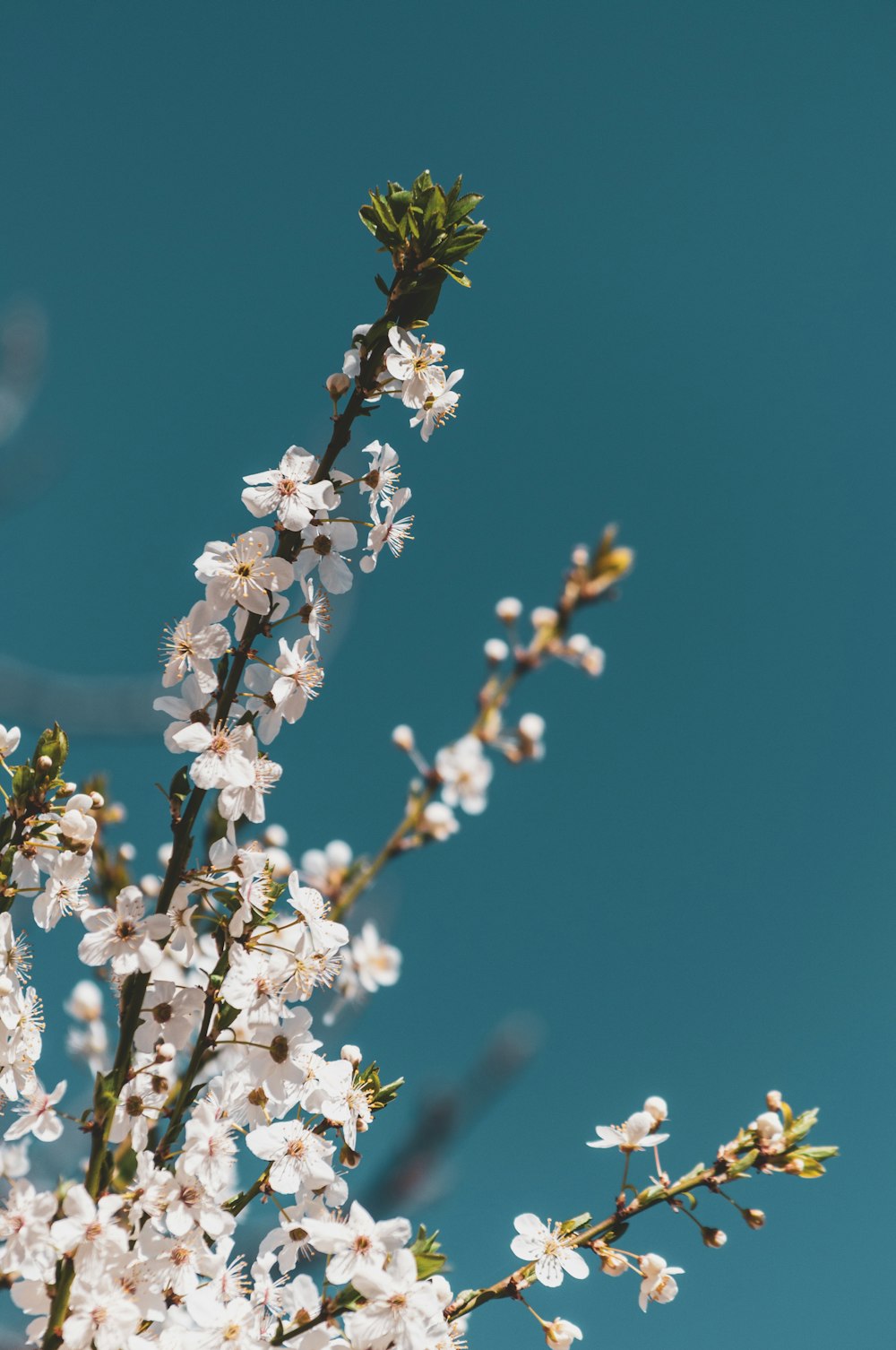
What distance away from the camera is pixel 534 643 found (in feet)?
10.1

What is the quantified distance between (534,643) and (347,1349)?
2.05 metres

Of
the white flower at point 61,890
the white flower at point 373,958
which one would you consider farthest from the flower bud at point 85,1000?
the white flower at point 61,890

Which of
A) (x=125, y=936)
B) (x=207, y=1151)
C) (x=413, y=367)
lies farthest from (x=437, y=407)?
(x=207, y=1151)

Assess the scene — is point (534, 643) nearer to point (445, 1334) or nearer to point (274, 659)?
point (274, 659)

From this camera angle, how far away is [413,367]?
65.7 inches

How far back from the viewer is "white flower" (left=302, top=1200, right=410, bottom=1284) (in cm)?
151

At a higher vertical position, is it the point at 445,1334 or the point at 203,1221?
the point at 203,1221

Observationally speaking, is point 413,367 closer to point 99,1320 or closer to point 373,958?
point 99,1320

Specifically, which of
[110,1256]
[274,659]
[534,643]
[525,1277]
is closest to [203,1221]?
[110,1256]

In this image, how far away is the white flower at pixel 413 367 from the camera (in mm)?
1629

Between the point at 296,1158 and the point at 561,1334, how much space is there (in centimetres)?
64

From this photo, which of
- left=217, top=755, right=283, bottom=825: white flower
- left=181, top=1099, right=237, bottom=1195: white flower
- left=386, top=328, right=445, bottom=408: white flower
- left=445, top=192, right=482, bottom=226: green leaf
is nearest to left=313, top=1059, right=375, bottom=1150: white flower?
left=181, top=1099, right=237, bottom=1195: white flower

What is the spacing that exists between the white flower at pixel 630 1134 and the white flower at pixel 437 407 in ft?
5.14

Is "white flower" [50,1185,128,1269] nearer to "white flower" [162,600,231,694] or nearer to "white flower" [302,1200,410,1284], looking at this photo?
"white flower" [302,1200,410,1284]
